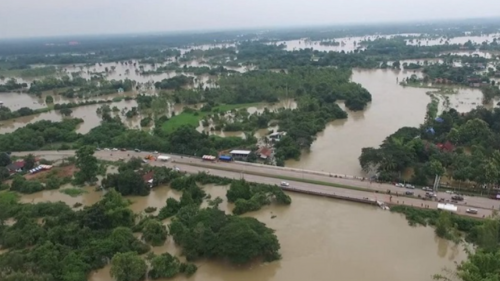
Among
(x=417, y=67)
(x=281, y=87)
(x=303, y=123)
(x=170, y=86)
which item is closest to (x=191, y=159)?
(x=303, y=123)

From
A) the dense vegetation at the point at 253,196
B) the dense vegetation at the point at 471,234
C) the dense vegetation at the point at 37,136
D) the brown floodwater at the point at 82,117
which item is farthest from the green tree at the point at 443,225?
→ the brown floodwater at the point at 82,117

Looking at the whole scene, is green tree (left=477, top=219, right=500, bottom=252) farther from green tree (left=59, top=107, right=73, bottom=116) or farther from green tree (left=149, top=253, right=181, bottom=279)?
green tree (left=59, top=107, right=73, bottom=116)

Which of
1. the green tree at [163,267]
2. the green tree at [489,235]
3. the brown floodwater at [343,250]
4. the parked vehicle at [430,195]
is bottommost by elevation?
the brown floodwater at [343,250]

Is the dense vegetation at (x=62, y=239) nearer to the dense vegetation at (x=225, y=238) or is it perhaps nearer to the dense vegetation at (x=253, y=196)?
the dense vegetation at (x=225, y=238)

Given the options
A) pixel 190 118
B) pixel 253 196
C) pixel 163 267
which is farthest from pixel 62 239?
pixel 190 118

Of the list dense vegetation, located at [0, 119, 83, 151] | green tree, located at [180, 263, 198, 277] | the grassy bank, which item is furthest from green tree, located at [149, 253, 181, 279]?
dense vegetation, located at [0, 119, 83, 151]

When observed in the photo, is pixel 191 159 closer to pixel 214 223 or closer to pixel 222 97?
pixel 214 223

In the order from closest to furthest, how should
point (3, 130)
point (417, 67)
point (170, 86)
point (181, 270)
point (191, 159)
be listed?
point (181, 270) → point (191, 159) → point (3, 130) → point (170, 86) → point (417, 67)
